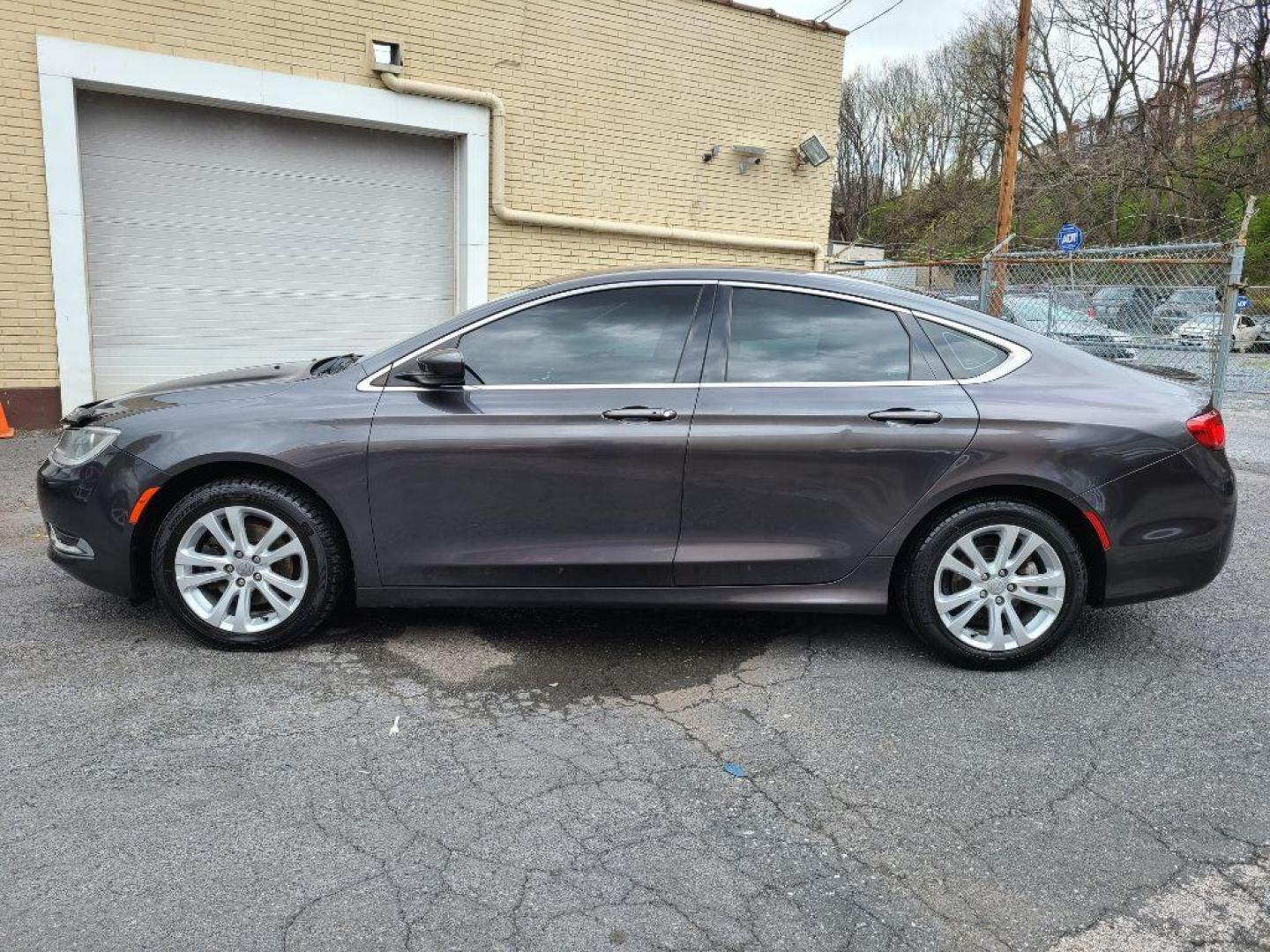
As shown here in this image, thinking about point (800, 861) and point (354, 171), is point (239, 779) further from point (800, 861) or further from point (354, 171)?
point (354, 171)

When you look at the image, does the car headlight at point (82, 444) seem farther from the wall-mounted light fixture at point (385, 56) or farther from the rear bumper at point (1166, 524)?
the wall-mounted light fixture at point (385, 56)

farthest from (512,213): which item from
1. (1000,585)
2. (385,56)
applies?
(1000,585)

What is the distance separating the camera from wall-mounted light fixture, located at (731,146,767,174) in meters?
12.0

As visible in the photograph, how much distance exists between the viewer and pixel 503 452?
3.81m

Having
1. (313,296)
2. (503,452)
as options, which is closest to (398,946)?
(503,452)

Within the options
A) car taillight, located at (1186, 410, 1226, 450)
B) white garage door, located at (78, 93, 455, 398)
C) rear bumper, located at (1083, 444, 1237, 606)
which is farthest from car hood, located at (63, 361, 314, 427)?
white garage door, located at (78, 93, 455, 398)

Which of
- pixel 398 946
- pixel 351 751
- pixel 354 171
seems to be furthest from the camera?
pixel 354 171

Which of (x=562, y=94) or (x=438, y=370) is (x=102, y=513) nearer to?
(x=438, y=370)

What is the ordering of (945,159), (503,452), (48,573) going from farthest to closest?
(945,159), (48,573), (503,452)

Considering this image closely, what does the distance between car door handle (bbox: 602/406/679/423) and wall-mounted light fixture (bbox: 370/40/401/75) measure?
24.0 feet

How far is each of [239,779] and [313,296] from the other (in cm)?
795

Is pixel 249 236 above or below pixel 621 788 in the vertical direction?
above

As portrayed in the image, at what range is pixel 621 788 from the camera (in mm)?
2941

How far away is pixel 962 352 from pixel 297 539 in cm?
284
